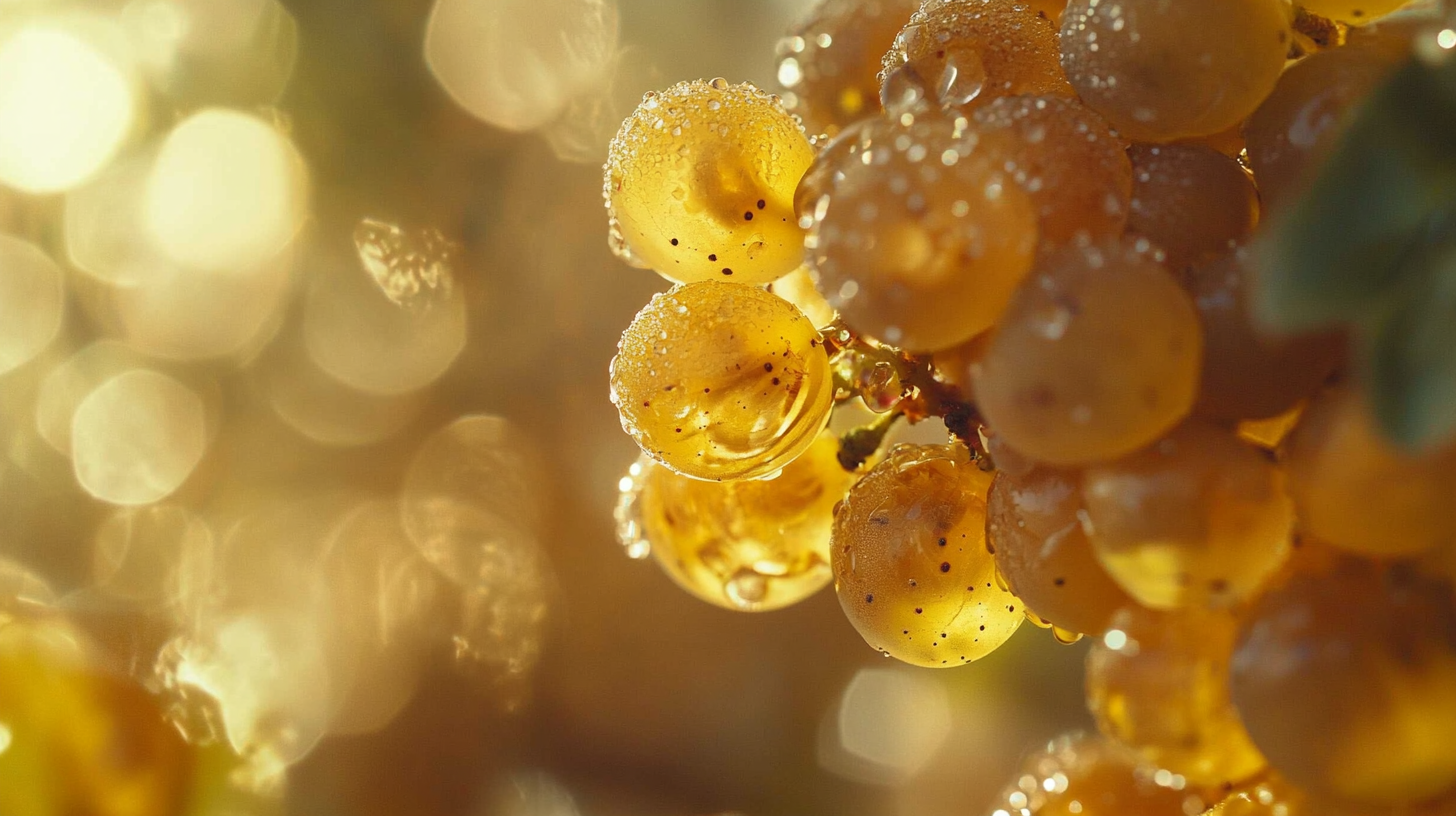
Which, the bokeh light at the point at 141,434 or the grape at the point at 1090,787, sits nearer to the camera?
the grape at the point at 1090,787

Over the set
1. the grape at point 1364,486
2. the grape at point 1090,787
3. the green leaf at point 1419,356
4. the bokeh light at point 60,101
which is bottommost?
the grape at point 1090,787

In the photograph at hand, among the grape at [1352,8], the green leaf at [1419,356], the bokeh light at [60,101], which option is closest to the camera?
the green leaf at [1419,356]

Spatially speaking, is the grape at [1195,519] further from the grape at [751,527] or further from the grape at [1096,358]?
the grape at [751,527]

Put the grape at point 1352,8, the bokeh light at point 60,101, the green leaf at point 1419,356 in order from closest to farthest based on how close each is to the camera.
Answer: the green leaf at point 1419,356 < the grape at point 1352,8 < the bokeh light at point 60,101

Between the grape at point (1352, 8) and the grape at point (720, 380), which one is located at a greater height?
the grape at point (1352, 8)

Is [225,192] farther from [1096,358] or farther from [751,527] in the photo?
[1096,358]

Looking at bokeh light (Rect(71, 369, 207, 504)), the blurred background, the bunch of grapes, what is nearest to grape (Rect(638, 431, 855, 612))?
the bunch of grapes

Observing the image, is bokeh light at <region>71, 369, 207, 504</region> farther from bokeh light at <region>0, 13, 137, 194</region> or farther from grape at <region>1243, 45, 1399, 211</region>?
grape at <region>1243, 45, 1399, 211</region>

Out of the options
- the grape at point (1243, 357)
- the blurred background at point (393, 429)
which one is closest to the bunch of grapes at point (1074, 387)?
the grape at point (1243, 357)
